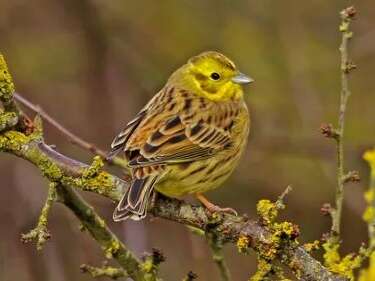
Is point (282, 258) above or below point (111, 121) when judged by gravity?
below

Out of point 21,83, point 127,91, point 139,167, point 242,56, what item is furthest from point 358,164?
point 139,167

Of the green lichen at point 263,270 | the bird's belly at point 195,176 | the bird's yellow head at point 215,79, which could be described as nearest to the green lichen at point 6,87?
the bird's belly at point 195,176

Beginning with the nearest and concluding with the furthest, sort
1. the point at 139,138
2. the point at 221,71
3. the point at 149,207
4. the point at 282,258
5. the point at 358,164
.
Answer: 1. the point at 282,258
2. the point at 149,207
3. the point at 139,138
4. the point at 221,71
5. the point at 358,164

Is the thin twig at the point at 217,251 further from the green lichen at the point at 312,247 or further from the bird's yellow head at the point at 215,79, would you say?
the bird's yellow head at the point at 215,79

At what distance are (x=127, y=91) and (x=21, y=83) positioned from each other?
82 centimetres

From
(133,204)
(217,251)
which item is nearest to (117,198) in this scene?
(133,204)

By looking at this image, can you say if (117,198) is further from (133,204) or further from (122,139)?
(122,139)

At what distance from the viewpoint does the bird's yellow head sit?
4.94 meters

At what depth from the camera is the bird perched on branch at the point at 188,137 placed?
3.96 meters

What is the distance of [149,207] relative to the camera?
3.74 meters

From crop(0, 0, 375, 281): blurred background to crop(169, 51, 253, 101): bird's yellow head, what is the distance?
71.6 inches

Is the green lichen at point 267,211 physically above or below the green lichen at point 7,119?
below

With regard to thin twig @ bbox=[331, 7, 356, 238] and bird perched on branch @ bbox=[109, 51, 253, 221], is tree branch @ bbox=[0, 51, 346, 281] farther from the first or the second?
thin twig @ bbox=[331, 7, 356, 238]

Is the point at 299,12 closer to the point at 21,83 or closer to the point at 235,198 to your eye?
the point at 235,198
